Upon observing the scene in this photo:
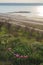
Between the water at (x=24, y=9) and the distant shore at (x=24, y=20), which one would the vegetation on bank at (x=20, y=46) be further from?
the water at (x=24, y=9)

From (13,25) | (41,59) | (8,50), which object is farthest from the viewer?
(13,25)

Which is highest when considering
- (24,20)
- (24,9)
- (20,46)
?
(24,9)

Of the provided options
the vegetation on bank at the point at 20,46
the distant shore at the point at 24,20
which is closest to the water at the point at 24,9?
the distant shore at the point at 24,20

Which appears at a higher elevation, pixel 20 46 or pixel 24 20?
pixel 24 20

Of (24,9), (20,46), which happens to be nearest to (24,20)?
(24,9)

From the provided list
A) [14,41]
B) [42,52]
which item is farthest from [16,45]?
[42,52]

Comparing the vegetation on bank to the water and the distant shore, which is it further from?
the water

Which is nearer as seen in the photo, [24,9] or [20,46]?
[20,46]

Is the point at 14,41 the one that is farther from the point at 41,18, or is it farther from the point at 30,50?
the point at 41,18

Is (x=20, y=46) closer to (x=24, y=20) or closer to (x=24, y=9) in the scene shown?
(x=24, y=20)
